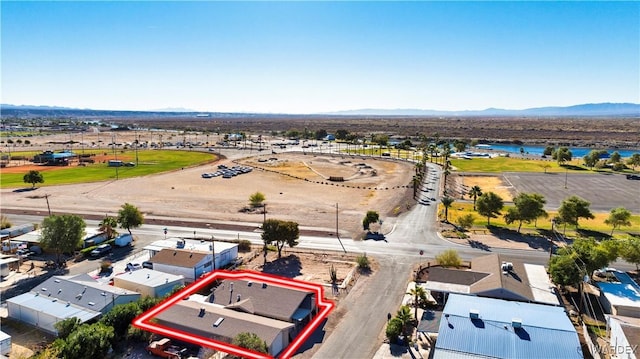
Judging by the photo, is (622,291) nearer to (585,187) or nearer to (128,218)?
(128,218)

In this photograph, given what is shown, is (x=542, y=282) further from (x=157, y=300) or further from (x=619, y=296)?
(x=157, y=300)

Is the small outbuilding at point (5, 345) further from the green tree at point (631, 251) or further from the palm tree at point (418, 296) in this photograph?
the green tree at point (631, 251)

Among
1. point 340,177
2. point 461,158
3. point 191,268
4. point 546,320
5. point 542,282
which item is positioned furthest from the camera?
point 461,158

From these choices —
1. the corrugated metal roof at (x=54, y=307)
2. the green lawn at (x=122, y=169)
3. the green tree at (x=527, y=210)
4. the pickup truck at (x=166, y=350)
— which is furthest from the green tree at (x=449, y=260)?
the green lawn at (x=122, y=169)

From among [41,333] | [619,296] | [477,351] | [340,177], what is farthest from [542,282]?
[340,177]

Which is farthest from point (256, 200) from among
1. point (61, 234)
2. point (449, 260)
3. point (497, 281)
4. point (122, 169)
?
point (122, 169)

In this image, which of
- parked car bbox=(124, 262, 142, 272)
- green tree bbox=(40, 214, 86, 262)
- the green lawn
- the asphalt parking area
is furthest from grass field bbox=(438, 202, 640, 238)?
the green lawn
